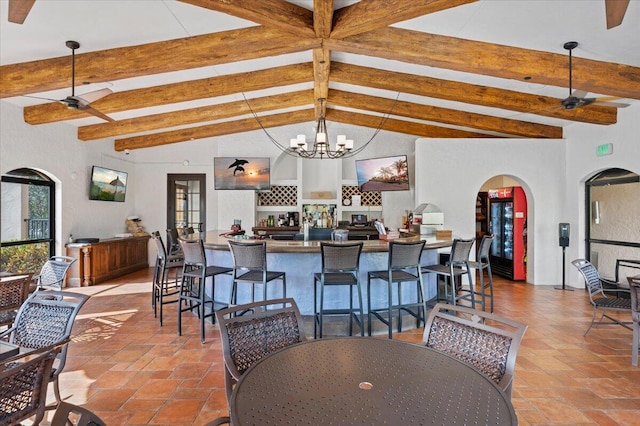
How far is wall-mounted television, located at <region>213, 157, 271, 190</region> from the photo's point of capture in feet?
24.4

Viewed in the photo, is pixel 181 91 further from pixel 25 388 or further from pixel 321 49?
pixel 25 388

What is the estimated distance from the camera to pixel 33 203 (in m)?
5.54

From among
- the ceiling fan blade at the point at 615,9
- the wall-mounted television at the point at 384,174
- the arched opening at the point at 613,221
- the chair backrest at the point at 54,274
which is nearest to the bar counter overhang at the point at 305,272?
the chair backrest at the point at 54,274

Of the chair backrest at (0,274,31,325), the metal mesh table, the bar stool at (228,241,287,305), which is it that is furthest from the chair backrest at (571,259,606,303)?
the chair backrest at (0,274,31,325)

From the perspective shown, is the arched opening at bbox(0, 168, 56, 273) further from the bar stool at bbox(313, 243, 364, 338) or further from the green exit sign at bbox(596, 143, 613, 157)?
the green exit sign at bbox(596, 143, 613, 157)

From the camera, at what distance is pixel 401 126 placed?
24.3 feet

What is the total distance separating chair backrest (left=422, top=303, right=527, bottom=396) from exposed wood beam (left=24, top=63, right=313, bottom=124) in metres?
4.31

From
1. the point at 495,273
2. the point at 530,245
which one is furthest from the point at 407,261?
the point at 495,273

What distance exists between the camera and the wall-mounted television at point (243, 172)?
7.45m

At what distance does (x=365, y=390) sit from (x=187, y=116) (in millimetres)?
6159

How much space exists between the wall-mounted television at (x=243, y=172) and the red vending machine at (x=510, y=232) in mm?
5039

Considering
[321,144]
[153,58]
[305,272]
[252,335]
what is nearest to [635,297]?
[305,272]

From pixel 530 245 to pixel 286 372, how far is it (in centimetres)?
651

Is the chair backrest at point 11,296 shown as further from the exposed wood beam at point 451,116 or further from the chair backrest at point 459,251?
the exposed wood beam at point 451,116
